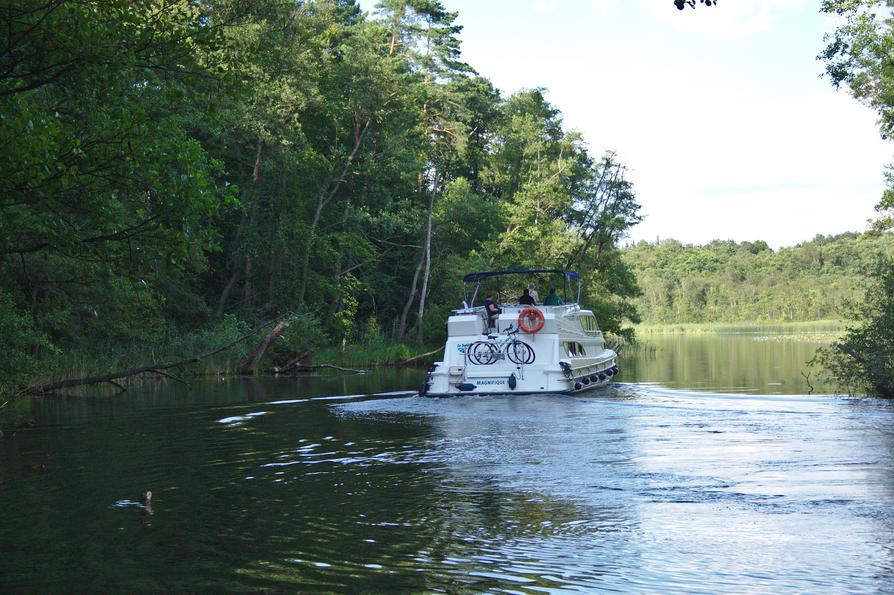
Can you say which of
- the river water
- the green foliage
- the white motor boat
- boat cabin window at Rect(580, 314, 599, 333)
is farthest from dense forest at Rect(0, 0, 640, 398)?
the green foliage

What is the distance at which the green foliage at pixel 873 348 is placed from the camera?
22.9 meters

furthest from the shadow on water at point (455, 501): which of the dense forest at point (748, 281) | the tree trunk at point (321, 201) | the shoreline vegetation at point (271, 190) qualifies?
the dense forest at point (748, 281)

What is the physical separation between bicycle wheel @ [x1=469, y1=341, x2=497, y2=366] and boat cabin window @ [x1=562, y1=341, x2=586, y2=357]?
2.18m

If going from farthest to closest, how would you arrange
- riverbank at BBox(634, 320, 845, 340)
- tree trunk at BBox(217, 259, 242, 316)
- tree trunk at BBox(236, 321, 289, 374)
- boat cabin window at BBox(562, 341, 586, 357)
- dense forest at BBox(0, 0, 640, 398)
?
1. riverbank at BBox(634, 320, 845, 340)
2. tree trunk at BBox(217, 259, 242, 316)
3. tree trunk at BBox(236, 321, 289, 374)
4. boat cabin window at BBox(562, 341, 586, 357)
5. dense forest at BBox(0, 0, 640, 398)

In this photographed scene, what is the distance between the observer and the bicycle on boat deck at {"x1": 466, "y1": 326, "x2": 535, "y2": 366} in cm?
2494

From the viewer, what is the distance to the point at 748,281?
470 feet

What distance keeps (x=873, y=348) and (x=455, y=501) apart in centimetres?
1579

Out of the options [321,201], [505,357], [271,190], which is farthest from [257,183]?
[505,357]

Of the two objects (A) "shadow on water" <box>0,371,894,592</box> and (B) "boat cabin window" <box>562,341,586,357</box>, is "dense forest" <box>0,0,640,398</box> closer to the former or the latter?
(A) "shadow on water" <box>0,371,894,592</box>

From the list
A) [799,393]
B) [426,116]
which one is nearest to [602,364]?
[799,393]

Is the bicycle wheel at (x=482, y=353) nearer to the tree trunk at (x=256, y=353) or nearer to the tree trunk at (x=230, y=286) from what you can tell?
the tree trunk at (x=256, y=353)

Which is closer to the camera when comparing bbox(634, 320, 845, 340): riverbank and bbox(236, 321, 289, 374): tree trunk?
bbox(236, 321, 289, 374): tree trunk

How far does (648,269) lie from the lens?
160m

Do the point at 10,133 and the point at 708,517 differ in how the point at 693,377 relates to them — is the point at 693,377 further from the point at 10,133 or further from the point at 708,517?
the point at 10,133
